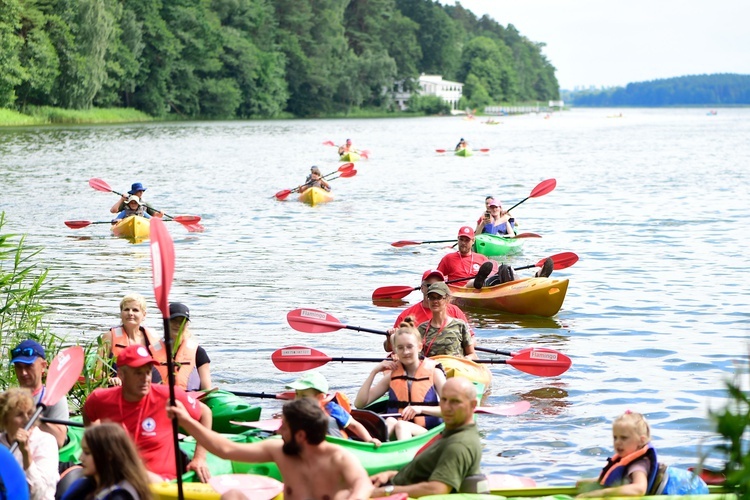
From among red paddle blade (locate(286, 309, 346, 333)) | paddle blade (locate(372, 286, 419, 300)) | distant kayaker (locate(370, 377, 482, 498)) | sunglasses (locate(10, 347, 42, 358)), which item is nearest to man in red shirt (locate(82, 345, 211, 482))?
sunglasses (locate(10, 347, 42, 358))

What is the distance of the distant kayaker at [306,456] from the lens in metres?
4.72

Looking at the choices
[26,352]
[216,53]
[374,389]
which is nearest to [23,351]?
[26,352]

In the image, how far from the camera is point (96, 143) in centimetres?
4588

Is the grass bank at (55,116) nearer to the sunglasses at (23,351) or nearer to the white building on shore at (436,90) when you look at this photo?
the sunglasses at (23,351)

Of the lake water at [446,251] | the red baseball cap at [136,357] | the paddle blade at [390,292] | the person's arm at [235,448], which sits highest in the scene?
the red baseball cap at [136,357]

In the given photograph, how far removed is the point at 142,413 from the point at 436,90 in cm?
13158

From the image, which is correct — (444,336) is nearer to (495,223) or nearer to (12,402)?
(12,402)

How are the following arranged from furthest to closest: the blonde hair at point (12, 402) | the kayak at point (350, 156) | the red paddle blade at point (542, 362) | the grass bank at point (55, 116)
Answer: the grass bank at point (55, 116), the kayak at point (350, 156), the red paddle blade at point (542, 362), the blonde hair at point (12, 402)

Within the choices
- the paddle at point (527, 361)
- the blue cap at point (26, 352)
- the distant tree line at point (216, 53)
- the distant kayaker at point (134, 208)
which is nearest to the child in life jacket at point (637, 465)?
the blue cap at point (26, 352)

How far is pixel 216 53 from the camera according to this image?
82.9m

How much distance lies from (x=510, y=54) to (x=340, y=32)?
80.9 m

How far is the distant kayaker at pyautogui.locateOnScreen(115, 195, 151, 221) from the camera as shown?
18.0 metres

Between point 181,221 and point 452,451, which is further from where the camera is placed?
point 181,221

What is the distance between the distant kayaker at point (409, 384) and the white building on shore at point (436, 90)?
11302cm
